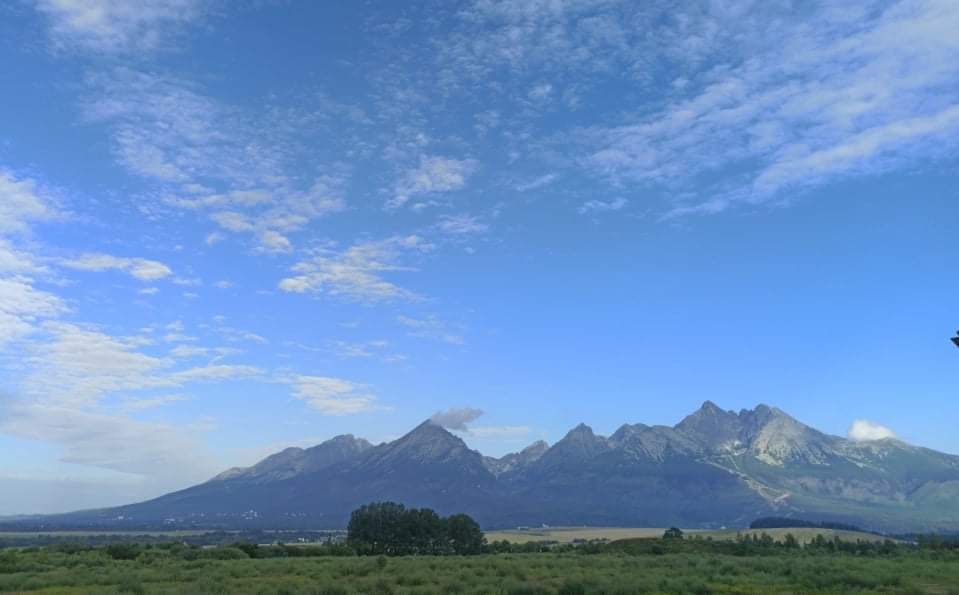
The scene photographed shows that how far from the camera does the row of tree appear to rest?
11931cm

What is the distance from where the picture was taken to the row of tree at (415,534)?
11931 cm

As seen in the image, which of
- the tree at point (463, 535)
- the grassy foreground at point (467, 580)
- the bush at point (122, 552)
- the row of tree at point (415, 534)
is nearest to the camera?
the grassy foreground at point (467, 580)

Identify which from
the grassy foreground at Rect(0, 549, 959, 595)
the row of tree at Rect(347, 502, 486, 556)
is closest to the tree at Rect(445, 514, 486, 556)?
the row of tree at Rect(347, 502, 486, 556)

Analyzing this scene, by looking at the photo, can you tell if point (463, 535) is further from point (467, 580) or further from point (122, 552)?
point (467, 580)

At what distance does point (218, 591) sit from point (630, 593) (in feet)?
59.7

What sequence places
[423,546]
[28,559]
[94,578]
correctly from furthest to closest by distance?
1. [423,546]
2. [28,559]
3. [94,578]

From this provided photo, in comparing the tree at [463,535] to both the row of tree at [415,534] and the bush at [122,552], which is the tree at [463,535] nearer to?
the row of tree at [415,534]

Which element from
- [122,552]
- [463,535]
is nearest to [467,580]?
[122,552]

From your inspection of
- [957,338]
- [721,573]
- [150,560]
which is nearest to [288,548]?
[150,560]

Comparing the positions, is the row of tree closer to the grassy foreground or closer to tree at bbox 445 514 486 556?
tree at bbox 445 514 486 556

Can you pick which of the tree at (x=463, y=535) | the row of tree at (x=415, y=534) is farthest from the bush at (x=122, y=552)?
the tree at (x=463, y=535)

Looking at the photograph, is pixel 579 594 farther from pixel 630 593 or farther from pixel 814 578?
pixel 814 578

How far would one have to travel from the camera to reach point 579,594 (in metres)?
31.5

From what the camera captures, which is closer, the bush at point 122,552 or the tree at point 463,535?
the bush at point 122,552
